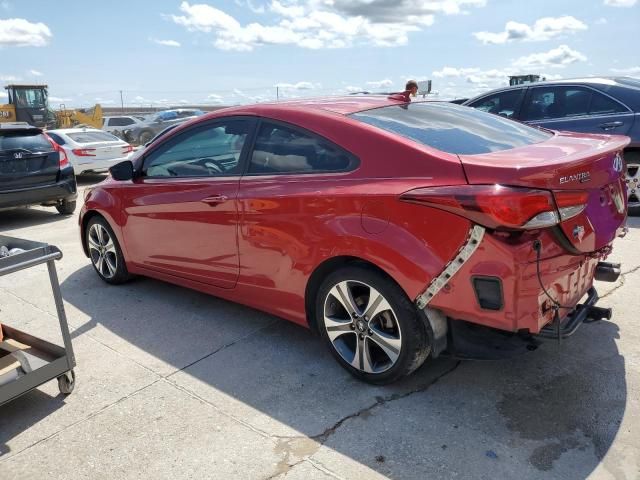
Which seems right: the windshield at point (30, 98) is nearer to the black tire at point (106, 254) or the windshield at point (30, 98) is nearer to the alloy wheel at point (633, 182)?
the black tire at point (106, 254)

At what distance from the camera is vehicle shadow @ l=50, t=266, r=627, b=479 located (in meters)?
2.55

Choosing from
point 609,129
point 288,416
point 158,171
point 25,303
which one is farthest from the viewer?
point 609,129

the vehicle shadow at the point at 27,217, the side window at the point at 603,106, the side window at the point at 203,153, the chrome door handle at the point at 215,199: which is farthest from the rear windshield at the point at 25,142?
the side window at the point at 603,106

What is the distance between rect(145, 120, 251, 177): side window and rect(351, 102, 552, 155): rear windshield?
885mm

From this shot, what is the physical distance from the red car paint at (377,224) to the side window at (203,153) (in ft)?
0.29

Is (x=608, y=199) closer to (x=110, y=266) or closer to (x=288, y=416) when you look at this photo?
(x=288, y=416)

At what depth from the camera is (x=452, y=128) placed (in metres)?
3.28

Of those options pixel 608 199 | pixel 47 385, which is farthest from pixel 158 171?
pixel 608 199

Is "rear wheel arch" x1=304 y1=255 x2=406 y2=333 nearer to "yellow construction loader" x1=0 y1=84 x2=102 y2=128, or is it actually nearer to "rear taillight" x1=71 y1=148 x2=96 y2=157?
"rear taillight" x1=71 y1=148 x2=96 y2=157

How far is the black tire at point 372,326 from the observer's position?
2.88 meters

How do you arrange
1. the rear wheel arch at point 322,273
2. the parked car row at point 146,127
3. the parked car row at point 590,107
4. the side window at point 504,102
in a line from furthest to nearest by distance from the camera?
the parked car row at point 146,127, the side window at point 504,102, the parked car row at point 590,107, the rear wheel arch at point 322,273

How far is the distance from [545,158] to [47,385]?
3097 mm

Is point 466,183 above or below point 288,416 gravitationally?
above

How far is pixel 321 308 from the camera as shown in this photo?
10.7 feet
